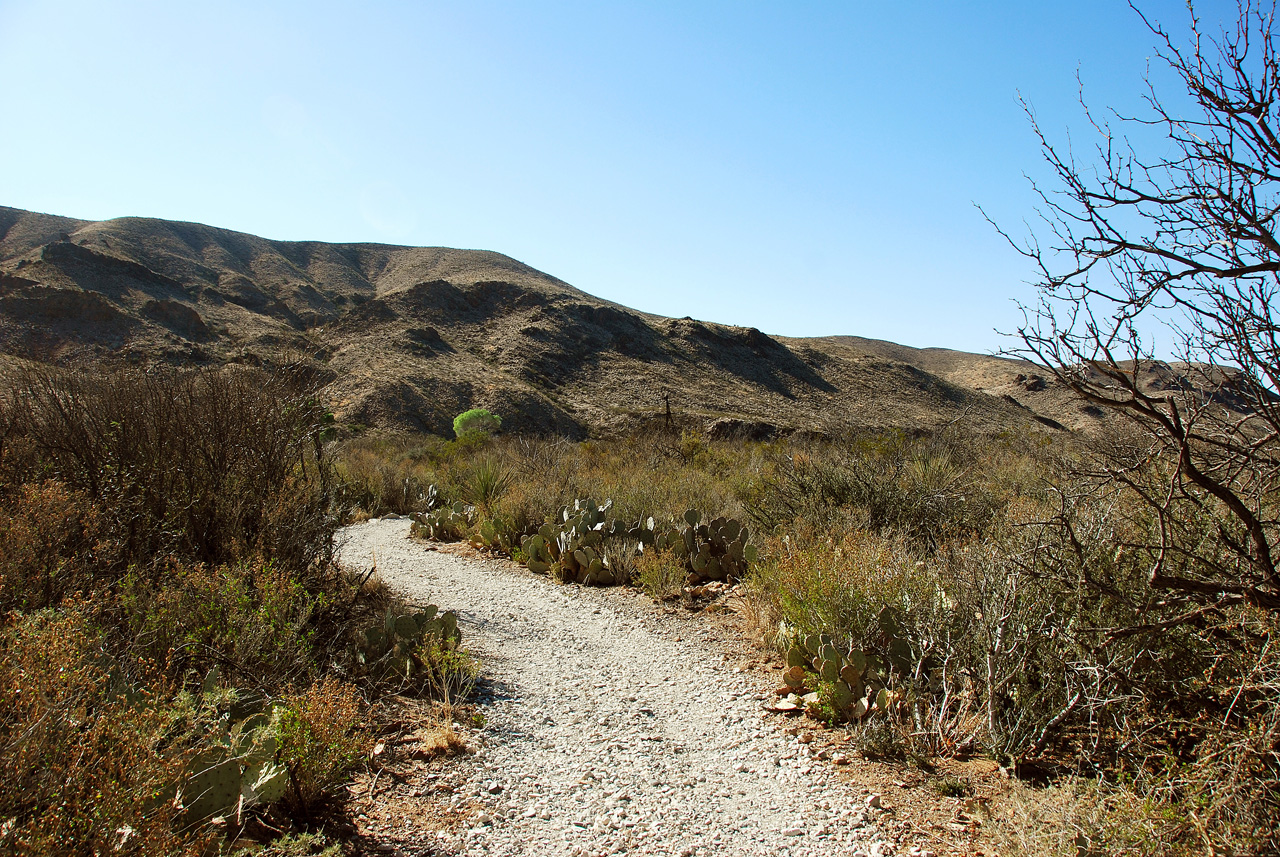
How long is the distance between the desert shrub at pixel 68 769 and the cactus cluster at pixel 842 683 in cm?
320

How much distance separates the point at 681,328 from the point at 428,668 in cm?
4266

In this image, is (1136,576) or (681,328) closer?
(1136,576)

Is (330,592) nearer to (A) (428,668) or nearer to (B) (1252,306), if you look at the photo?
(A) (428,668)

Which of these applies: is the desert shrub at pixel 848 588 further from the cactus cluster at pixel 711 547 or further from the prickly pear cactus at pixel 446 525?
the prickly pear cactus at pixel 446 525

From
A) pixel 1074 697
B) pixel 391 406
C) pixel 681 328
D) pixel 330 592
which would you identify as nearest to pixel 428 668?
A: pixel 330 592

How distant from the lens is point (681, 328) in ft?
151

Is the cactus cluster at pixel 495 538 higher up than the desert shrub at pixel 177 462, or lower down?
lower down

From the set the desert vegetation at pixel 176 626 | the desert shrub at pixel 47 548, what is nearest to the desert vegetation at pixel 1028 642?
the desert vegetation at pixel 176 626

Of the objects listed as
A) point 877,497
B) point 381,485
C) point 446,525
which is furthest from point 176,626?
point 381,485

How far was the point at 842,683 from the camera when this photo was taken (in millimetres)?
4078

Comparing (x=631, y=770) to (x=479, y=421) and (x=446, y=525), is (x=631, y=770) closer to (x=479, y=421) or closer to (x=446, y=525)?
(x=446, y=525)

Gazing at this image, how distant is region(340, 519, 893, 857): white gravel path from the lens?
3031 millimetres

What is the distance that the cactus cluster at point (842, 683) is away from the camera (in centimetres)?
403

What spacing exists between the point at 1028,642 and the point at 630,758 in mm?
2113
